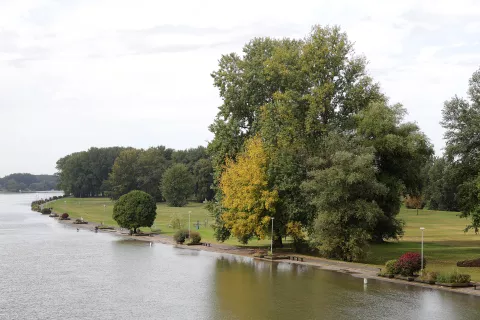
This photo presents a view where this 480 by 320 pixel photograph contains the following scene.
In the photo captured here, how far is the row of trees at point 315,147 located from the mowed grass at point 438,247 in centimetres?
486

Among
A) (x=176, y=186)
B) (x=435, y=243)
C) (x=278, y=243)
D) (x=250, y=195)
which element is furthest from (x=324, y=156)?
(x=176, y=186)

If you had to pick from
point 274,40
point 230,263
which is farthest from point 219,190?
point 274,40

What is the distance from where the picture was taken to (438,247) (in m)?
67.2

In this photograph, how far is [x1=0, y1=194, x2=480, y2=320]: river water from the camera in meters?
34.9

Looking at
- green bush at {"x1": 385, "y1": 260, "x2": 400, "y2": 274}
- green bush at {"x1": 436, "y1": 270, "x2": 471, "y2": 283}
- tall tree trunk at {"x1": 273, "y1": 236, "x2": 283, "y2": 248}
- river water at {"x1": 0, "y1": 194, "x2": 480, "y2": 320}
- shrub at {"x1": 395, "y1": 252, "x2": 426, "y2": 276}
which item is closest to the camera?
river water at {"x1": 0, "y1": 194, "x2": 480, "y2": 320}

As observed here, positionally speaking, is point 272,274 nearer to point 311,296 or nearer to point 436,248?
point 311,296

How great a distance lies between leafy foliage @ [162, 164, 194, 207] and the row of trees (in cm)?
9452

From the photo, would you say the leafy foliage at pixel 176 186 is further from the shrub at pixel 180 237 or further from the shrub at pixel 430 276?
the shrub at pixel 430 276

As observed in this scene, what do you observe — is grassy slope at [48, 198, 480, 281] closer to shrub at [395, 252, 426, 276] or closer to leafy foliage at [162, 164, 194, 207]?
shrub at [395, 252, 426, 276]

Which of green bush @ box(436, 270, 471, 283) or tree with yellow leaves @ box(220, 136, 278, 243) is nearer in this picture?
green bush @ box(436, 270, 471, 283)

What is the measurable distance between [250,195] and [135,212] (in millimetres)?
29203

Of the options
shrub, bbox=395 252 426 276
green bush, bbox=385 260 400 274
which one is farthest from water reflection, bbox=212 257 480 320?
shrub, bbox=395 252 426 276

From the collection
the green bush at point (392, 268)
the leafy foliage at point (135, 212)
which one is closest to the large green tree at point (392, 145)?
the green bush at point (392, 268)

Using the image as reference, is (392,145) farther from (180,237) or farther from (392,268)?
(180,237)
